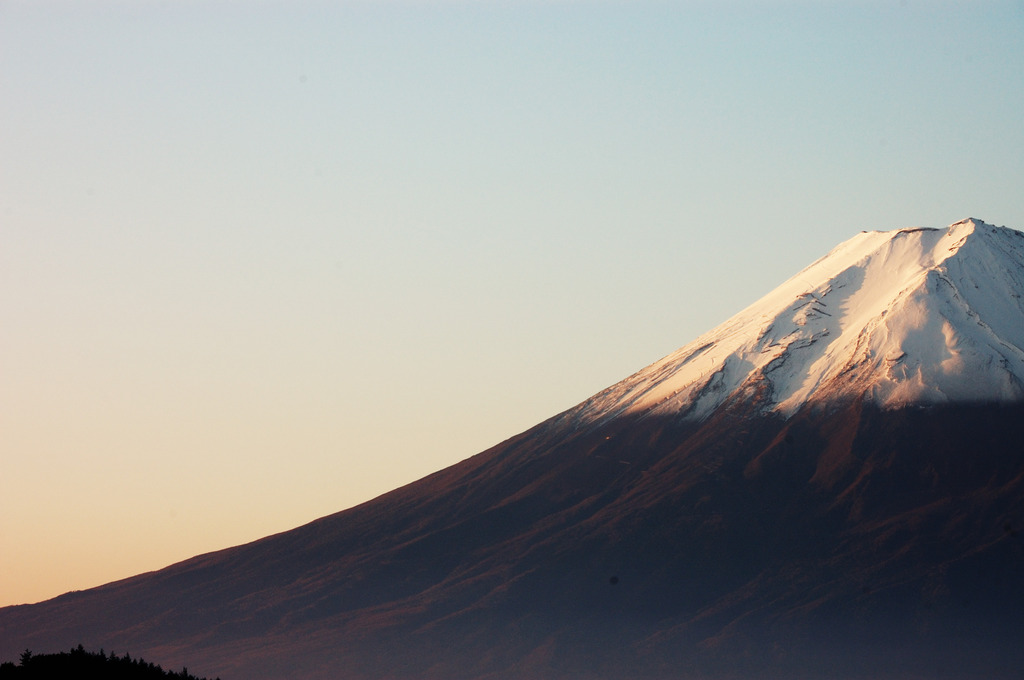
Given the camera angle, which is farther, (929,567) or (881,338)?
(881,338)

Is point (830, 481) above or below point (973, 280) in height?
below

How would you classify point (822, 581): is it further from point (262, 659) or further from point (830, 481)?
point (262, 659)

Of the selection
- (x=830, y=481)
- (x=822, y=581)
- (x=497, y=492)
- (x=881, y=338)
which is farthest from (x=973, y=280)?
(x=497, y=492)

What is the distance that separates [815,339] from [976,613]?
4546 centimetres

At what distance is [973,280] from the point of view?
189875mm

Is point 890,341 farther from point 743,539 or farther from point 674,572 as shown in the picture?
point 674,572

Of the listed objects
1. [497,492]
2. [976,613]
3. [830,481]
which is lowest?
[976,613]

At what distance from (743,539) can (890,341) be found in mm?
30178

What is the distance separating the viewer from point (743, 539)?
176250 millimetres

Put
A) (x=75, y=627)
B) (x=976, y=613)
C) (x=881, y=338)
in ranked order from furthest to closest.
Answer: (x=75, y=627) < (x=881, y=338) < (x=976, y=613)

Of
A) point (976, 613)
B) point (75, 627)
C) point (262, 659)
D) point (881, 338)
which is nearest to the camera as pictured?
point (976, 613)

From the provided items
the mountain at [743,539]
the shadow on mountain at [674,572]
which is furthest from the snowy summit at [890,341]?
the shadow on mountain at [674,572]

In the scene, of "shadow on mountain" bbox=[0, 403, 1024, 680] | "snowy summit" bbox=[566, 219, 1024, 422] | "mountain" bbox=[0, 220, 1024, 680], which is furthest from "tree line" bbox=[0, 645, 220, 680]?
"snowy summit" bbox=[566, 219, 1024, 422]

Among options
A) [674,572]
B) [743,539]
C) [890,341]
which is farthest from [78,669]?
[890,341]
